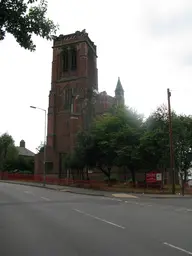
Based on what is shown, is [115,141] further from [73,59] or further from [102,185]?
[73,59]

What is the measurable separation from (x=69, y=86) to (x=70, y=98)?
10.7 feet

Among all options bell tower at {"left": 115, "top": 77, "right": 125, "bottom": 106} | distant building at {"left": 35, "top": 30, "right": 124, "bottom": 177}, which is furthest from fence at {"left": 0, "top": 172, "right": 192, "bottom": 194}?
bell tower at {"left": 115, "top": 77, "right": 125, "bottom": 106}

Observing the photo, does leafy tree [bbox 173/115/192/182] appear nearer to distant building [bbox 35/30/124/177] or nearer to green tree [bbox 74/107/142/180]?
green tree [bbox 74/107/142/180]

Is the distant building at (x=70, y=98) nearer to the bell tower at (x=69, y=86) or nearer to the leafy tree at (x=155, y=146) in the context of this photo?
the bell tower at (x=69, y=86)

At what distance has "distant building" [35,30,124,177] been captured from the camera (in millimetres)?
67812

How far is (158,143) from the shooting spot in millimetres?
35750

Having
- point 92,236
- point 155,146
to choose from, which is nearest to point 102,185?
point 155,146

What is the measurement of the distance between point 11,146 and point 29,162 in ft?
25.2

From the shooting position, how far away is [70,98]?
236ft

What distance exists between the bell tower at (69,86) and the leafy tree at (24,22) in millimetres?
58179

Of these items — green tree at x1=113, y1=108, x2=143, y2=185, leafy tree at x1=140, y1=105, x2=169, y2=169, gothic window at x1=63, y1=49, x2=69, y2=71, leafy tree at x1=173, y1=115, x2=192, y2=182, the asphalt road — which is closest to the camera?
the asphalt road

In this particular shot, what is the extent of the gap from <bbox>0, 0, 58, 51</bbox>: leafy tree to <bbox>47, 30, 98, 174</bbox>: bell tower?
5818 cm

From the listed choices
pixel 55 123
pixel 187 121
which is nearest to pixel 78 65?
pixel 55 123

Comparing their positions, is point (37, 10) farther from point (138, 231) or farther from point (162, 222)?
point (162, 222)
